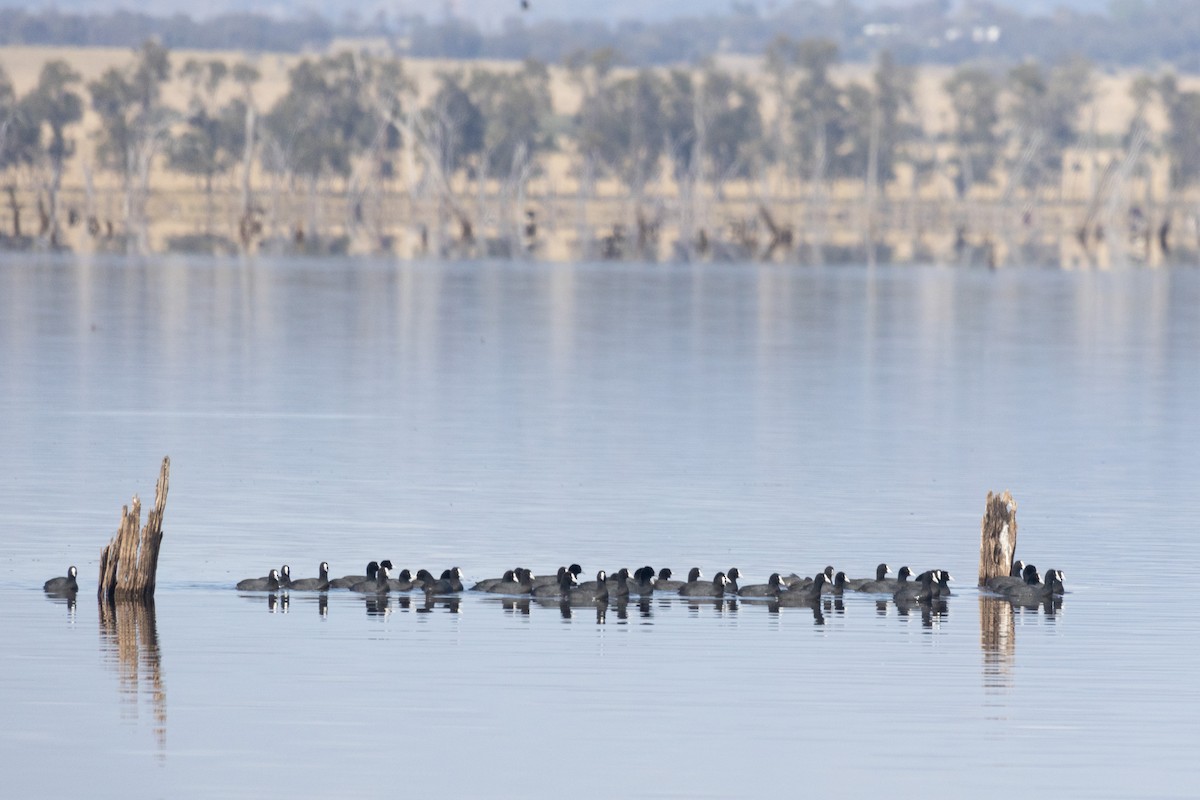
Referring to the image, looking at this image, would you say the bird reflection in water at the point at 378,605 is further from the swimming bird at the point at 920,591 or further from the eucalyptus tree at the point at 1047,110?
the eucalyptus tree at the point at 1047,110

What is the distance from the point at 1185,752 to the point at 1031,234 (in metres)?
121

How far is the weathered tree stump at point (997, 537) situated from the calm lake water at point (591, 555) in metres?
0.25

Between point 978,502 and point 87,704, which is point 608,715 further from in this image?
point 978,502

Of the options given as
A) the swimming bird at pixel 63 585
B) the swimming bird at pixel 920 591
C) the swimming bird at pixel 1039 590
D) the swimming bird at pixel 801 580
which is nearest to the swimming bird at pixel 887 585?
the swimming bird at pixel 920 591

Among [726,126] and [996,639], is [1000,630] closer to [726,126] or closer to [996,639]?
[996,639]

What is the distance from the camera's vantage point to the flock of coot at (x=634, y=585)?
20.0 m

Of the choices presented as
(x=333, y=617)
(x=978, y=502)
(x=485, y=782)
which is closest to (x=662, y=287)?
(x=978, y=502)

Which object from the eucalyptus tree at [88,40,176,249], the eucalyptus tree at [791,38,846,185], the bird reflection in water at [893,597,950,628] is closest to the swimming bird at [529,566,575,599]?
the bird reflection in water at [893,597,950,628]

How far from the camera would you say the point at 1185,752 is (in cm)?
1516

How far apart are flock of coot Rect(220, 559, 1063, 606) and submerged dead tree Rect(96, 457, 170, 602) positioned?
0.92 metres

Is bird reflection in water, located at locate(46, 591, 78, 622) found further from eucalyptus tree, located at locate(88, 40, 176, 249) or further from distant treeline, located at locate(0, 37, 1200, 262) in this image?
eucalyptus tree, located at locate(88, 40, 176, 249)

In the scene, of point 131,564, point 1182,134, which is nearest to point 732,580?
point 131,564

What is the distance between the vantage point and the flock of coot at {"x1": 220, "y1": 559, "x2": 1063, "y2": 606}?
20.0 metres

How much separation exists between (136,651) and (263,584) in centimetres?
272
